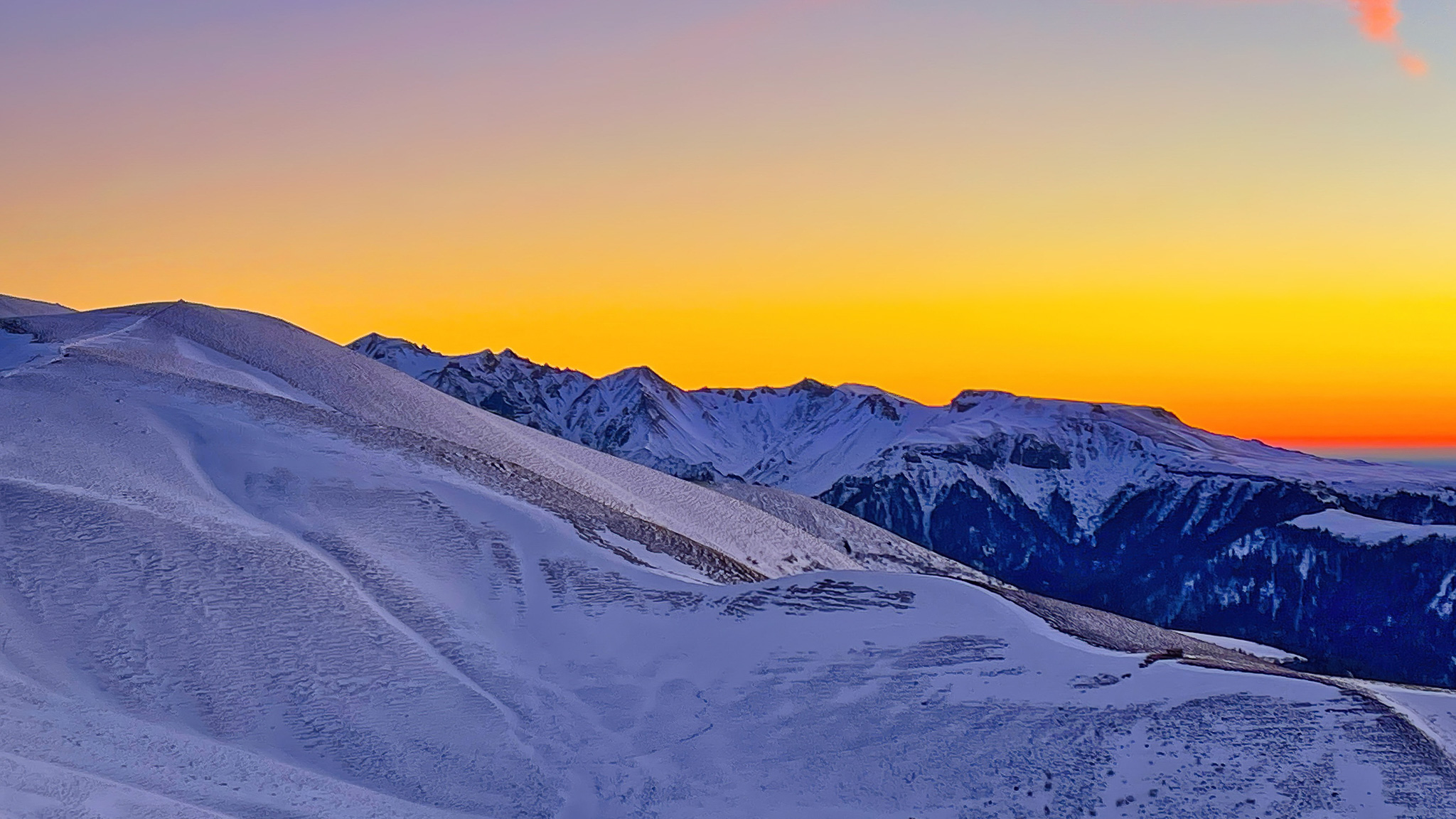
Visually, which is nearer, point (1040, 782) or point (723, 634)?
point (1040, 782)

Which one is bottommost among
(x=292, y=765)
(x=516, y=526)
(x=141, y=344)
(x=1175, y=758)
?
(x=292, y=765)

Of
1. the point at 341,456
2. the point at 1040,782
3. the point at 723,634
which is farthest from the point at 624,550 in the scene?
the point at 1040,782

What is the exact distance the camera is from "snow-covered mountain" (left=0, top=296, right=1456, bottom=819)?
32.3 meters

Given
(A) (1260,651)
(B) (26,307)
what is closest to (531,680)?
(A) (1260,651)

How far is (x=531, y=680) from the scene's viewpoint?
1604 inches

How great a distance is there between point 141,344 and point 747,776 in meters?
60.7

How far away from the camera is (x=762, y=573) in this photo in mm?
68562

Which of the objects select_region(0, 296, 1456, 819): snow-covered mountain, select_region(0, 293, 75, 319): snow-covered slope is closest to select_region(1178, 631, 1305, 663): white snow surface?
select_region(0, 296, 1456, 819): snow-covered mountain

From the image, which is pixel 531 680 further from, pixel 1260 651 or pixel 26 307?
pixel 26 307

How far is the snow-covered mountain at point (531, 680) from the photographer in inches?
1271

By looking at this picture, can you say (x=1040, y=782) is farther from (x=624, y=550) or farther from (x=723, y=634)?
(x=624, y=550)

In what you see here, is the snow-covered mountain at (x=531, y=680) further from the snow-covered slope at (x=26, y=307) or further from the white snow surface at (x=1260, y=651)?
the snow-covered slope at (x=26, y=307)

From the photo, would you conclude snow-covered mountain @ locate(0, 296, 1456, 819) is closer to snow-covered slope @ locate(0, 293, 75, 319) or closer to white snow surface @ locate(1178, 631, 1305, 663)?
white snow surface @ locate(1178, 631, 1305, 663)

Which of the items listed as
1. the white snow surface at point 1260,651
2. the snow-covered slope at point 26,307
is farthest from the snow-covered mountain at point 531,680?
the snow-covered slope at point 26,307
